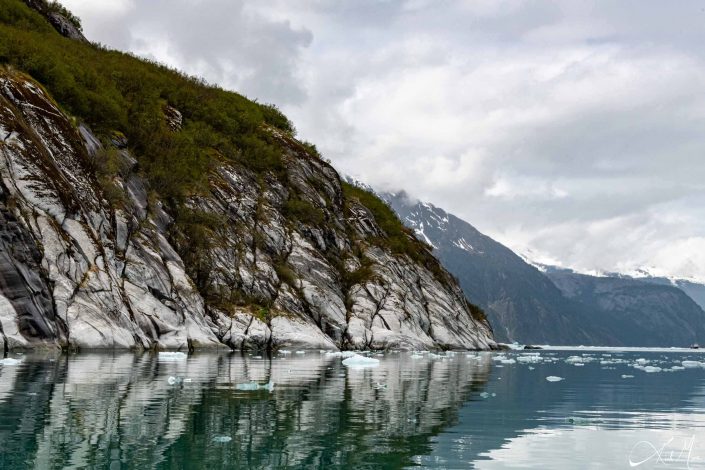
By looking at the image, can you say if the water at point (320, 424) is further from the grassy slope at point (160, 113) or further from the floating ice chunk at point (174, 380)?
the grassy slope at point (160, 113)

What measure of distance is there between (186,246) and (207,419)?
186ft

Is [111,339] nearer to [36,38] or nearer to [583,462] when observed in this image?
[583,462]

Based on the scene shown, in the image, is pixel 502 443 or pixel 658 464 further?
pixel 502 443

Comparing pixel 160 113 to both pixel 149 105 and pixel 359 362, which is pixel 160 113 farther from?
pixel 359 362

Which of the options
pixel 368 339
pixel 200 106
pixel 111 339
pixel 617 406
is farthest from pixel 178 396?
pixel 200 106

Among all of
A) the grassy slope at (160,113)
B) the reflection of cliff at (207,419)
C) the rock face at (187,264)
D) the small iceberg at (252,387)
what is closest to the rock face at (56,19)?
the grassy slope at (160,113)

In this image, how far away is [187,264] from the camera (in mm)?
71812

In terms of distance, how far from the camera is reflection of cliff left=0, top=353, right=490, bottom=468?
13078 mm

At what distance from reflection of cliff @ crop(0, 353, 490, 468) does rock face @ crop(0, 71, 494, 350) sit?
18.5 meters

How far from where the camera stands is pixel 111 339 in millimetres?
49125

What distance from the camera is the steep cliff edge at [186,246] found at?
163ft

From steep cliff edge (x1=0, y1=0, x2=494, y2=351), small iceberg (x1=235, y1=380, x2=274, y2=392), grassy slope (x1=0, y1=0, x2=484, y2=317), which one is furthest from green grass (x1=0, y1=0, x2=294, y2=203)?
small iceberg (x1=235, y1=380, x2=274, y2=392)

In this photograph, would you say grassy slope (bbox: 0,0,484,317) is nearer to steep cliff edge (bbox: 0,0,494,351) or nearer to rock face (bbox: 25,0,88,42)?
steep cliff edge (bbox: 0,0,494,351)

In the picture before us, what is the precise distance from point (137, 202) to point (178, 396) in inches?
1983
